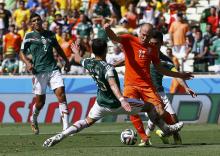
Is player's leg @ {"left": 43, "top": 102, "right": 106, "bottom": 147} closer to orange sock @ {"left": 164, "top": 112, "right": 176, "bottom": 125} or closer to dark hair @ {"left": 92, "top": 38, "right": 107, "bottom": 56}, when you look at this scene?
dark hair @ {"left": 92, "top": 38, "right": 107, "bottom": 56}

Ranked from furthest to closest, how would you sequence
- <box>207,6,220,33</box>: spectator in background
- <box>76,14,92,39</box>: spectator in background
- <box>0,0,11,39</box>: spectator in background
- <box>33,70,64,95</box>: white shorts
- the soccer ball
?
<box>0,0,11,39</box>: spectator in background < <box>207,6,220,33</box>: spectator in background < <box>76,14,92,39</box>: spectator in background < <box>33,70,64,95</box>: white shorts < the soccer ball

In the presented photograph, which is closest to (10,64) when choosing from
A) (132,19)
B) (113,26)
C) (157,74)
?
(113,26)

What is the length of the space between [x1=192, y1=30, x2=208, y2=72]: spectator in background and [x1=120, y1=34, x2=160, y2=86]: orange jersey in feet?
41.4

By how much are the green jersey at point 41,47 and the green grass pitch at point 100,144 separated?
1.57 m

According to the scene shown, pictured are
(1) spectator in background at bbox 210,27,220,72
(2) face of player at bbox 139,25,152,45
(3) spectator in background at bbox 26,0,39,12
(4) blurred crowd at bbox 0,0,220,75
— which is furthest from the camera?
(3) spectator in background at bbox 26,0,39,12

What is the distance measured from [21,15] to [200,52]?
25.7 feet

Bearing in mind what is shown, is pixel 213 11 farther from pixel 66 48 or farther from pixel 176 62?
pixel 66 48

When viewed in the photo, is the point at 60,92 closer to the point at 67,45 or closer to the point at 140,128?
the point at 140,128

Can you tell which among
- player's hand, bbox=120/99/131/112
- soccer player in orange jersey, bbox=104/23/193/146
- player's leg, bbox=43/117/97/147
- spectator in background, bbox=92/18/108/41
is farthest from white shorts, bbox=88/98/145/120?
spectator in background, bbox=92/18/108/41

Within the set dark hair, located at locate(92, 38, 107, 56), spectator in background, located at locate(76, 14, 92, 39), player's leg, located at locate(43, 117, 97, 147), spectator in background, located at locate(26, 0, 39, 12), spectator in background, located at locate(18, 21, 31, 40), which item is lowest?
spectator in background, located at locate(18, 21, 31, 40)

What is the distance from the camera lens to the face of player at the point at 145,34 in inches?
614

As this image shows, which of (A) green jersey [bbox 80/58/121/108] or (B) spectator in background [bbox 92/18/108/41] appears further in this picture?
(B) spectator in background [bbox 92/18/108/41]

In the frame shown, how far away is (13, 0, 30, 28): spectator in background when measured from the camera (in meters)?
33.3

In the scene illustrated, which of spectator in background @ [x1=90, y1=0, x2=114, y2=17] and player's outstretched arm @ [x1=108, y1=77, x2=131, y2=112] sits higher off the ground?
player's outstretched arm @ [x1=108, y1=77, x2=131, y2=112]
